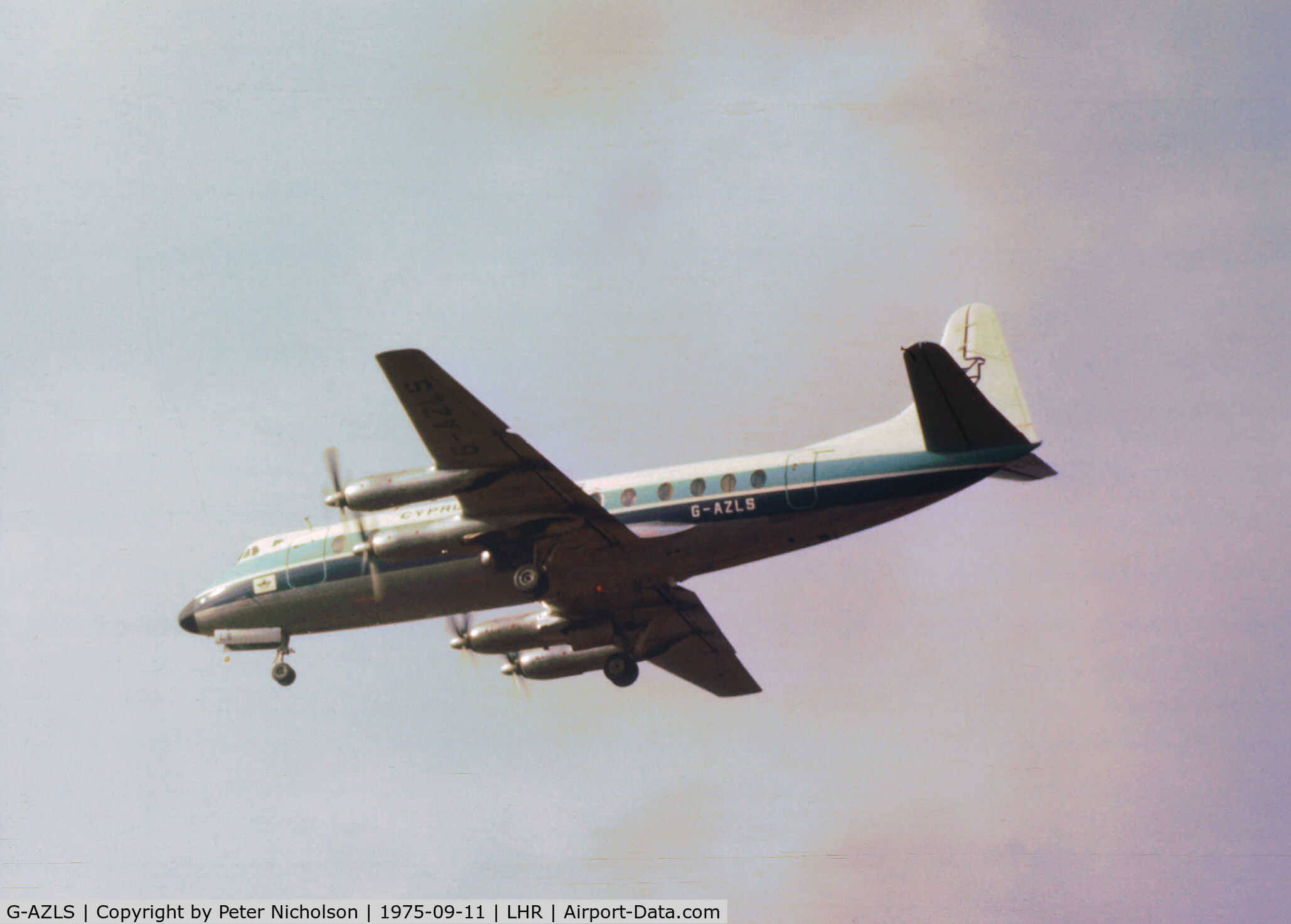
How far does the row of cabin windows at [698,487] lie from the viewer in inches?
1318

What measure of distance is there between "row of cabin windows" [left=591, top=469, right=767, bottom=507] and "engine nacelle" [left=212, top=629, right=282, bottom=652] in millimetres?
10746

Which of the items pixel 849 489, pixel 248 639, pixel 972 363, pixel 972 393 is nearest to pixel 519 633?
pixel 248 639

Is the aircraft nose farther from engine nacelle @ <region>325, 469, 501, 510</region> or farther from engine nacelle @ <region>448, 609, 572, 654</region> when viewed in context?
engine nacelle @ <region>325, 469, 501, 510</region>

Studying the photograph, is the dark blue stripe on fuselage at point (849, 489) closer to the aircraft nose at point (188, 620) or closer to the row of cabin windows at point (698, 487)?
the row of cabin windows at point (698, 487)

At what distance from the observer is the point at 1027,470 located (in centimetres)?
3284

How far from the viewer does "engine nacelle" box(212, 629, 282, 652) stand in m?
40.0

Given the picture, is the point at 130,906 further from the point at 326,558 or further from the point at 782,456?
the point at 782,456

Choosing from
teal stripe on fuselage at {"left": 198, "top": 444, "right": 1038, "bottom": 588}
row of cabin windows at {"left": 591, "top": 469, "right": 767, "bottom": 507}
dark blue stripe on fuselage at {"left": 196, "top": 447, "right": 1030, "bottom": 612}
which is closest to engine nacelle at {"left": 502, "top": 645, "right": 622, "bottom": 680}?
row of cabin windows at {"left": 591, "top": 469, "right": 767, "bottom": 507}

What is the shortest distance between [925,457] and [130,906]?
64.2ft

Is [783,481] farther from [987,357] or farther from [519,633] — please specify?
[519,633]

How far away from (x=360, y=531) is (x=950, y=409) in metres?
15.1

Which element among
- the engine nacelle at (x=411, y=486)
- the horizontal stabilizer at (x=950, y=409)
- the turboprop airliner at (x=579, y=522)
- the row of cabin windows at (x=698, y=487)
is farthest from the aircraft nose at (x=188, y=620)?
the horizontal stabilizer at (x=950, y=409)

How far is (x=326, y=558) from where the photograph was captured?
38.6m

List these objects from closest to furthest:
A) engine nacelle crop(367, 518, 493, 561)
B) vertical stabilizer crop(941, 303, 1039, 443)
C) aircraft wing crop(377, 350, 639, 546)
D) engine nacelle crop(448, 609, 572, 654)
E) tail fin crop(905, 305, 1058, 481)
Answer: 1. tail fin crop(905, 305, 1058, 481)
2. aircraft wing crop(377, 350, 639, 546)
3. vertical stabilizer crop(941, 303, 1039, 443)
4. engine nacelle crop(367, 518, 493, 561)
5. engine nacelle crop(448, 609, 572, 654)
